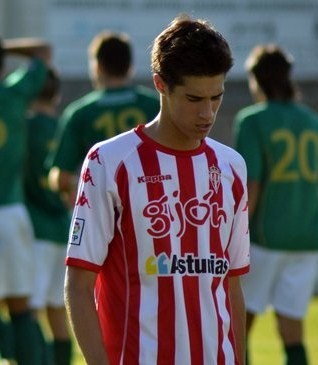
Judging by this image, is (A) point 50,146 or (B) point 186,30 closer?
(B) point 186,30

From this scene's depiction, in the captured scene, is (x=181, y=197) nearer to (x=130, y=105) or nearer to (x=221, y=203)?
(x=221, y=203)

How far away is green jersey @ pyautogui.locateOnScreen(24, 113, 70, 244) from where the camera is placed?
9531 mm

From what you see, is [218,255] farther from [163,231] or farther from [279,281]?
[279,281]

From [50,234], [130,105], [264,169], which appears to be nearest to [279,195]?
[264,169]

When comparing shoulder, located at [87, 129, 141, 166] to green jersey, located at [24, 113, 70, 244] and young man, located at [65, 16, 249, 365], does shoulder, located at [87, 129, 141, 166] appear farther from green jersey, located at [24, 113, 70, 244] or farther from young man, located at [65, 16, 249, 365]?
green jersey, located at [24, 113, 70, 244]

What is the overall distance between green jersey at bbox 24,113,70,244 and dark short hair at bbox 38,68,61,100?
0.18m

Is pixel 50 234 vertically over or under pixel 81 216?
under

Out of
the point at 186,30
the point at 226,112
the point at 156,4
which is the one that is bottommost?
the point at 226,112

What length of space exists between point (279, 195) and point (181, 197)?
11.9 feet

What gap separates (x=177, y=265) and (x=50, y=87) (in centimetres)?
534

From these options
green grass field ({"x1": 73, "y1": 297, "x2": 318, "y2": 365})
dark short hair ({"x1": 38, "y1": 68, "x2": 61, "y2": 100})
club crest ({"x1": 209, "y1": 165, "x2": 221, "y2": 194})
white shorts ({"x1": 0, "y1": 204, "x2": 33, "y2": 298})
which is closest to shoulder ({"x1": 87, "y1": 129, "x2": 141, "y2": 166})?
club crest ({"x1": 209, "y1": 165, "x2": 221, "y2": 194})

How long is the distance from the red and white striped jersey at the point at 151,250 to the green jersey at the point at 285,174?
3446 mm

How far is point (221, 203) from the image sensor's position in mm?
4691

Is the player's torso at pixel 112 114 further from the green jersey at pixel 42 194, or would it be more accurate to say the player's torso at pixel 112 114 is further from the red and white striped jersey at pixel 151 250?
the red and white striped jersey at pixel 151 250
